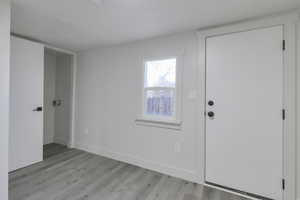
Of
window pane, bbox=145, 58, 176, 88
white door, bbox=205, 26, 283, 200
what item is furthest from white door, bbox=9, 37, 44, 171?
white door, bbox=205, 26, 283, 200

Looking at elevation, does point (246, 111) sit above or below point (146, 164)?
above

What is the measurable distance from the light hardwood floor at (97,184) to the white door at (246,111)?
35 cm

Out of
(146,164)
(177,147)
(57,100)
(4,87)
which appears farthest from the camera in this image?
(57,100)

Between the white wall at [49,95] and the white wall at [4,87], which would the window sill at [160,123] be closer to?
the white wall at [4,87]

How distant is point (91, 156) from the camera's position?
3010 millimetres

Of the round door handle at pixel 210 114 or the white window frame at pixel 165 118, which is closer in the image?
the round door handle at pixel 210 114

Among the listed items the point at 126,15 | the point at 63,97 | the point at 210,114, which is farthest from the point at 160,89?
the point at 63,97

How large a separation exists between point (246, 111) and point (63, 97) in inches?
149

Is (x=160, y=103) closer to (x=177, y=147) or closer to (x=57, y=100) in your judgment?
(x=177, y=147)

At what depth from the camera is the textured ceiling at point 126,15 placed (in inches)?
63.8

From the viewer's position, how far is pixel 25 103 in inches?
99.5

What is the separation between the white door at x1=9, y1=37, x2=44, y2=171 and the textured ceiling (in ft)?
1.05

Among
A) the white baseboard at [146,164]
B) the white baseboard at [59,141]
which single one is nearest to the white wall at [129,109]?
the white baseboard at [146,164]

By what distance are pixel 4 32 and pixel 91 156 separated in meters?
2.35
